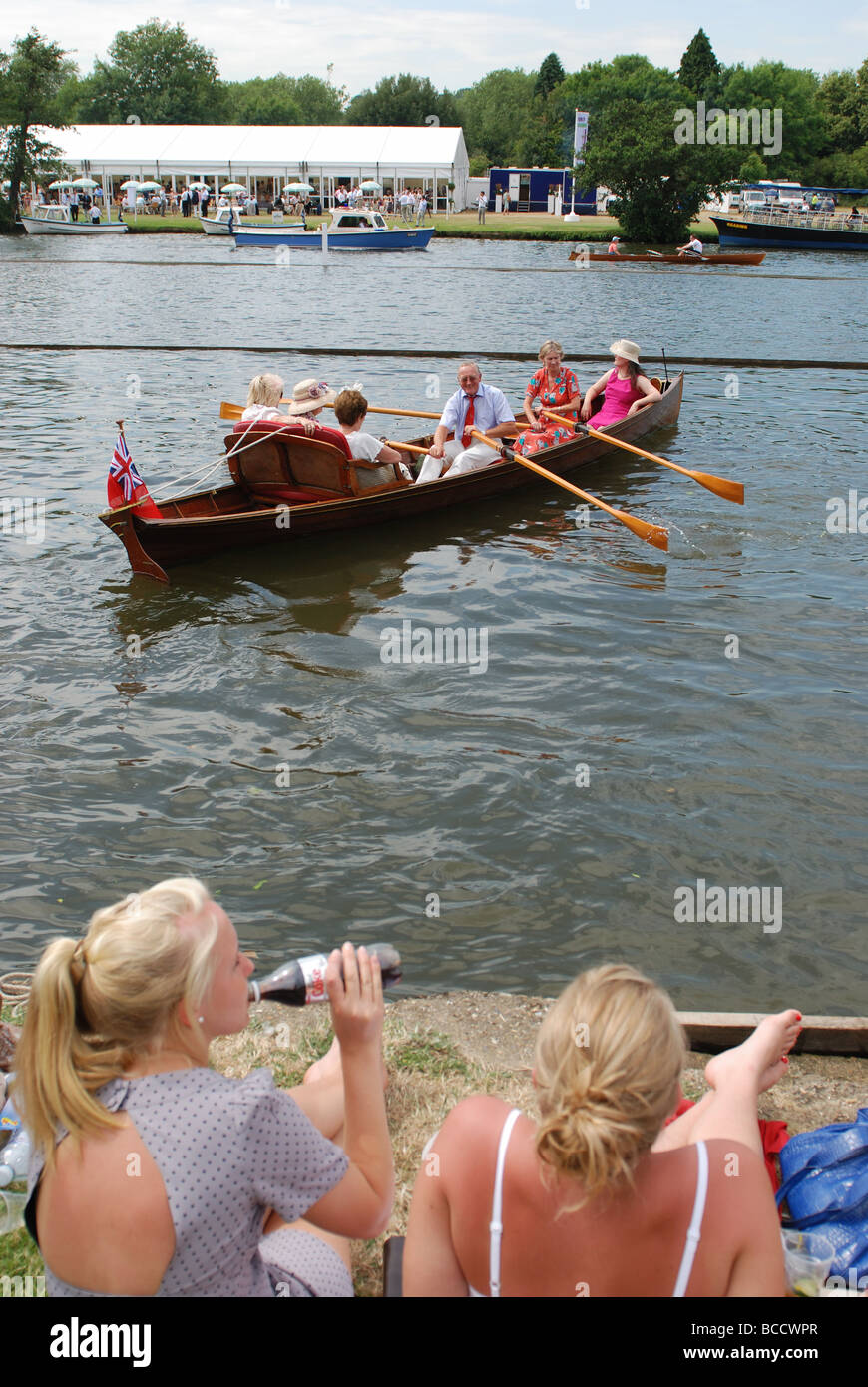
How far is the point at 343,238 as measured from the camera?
53.5 meters

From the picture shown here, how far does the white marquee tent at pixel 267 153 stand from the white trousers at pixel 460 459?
62.3 metres

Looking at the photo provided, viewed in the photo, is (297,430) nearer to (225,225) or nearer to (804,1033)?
(804,1033)

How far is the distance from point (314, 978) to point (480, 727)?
5.08 metres

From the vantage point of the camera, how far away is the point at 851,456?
14.9 meters

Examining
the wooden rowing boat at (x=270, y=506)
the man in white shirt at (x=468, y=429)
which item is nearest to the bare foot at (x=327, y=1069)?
the wooden rowing boat at (x=270, y=506)

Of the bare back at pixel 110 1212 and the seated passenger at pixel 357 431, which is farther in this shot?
the seated passenger at pixel 357 431

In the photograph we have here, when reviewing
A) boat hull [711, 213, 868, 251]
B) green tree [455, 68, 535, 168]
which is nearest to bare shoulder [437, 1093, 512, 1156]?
boat hull [711, 213, 868, 251]

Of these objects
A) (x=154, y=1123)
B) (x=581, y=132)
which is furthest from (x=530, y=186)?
(x=154, y=1123)

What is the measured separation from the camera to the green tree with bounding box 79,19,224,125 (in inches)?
4134

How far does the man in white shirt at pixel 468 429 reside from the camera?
40.2ft

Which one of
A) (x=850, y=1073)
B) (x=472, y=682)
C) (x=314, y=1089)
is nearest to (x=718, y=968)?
(x=850, y=1073)

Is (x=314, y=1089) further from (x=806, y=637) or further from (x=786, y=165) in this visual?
(x=786, y=165)

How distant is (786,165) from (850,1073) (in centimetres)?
9566

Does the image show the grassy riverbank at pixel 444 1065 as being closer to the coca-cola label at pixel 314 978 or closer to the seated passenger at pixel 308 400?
the coca-cola label at pixel 314 978
